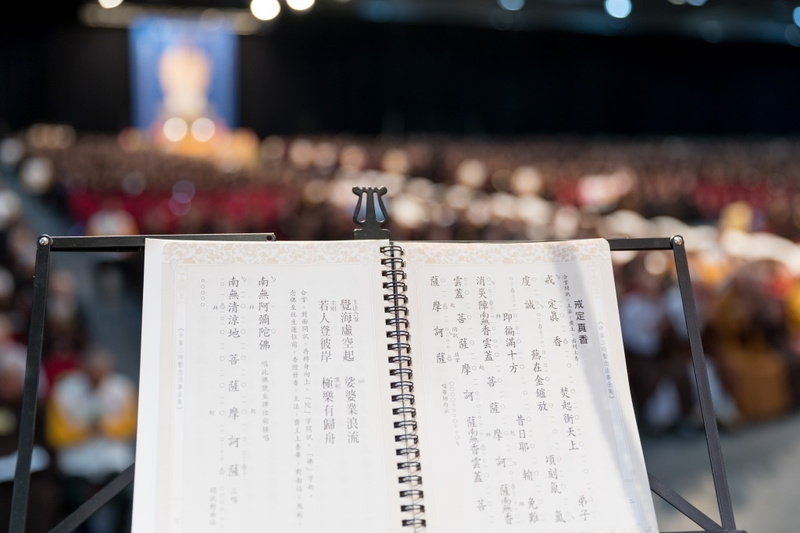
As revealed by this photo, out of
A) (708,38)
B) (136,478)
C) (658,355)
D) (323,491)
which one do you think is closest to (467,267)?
(323,491)

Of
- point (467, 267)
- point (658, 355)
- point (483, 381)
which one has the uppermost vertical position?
point (658, 355)

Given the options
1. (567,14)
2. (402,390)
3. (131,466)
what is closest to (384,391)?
(402,390)

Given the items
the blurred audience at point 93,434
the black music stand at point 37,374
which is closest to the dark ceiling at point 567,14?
the blurred audience at point 93,434

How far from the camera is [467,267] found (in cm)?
121

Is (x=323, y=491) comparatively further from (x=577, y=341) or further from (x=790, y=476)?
(x=790, y=476)

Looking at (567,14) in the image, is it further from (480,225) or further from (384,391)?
(384,391)

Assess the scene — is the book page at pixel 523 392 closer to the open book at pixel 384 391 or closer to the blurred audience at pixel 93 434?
the open book at pixel 384 391

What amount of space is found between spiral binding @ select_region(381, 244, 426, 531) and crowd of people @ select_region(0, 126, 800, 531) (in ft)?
7.74

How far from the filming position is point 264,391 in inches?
42.7

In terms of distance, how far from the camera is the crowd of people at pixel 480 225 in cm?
362

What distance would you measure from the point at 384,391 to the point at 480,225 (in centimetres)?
571

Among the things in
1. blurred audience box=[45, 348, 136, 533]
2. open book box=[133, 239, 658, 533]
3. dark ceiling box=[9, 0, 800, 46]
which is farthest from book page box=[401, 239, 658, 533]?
dark ceiling box=[9, 0, 800, 46]

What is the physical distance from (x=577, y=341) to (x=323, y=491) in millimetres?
408

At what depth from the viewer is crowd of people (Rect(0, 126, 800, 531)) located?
11.9ft
